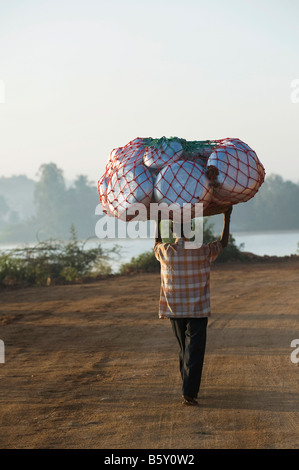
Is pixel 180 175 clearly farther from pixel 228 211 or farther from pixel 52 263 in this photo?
pixel 52 263

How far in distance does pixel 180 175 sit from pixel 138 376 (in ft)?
7.79

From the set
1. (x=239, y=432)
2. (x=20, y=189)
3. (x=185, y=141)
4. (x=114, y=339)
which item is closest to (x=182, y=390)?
(x=239, y=432)

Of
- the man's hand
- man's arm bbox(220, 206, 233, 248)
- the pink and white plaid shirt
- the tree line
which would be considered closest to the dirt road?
the pink and white plaid shirt

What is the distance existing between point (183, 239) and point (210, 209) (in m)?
0.36

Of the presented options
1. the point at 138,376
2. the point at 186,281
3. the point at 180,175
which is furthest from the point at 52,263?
the point at 180,175

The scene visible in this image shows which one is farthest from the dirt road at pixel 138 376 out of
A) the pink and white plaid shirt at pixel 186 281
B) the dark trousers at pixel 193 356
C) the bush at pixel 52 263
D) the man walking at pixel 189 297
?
the bush at pixel 52 263

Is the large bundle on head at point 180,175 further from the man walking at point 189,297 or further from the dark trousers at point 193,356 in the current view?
the dark trousers at point 193,356

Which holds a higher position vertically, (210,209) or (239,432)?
(210,209)

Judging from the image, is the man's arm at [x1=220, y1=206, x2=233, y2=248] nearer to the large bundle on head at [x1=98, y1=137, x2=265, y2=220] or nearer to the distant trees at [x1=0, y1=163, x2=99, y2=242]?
the large bundle on head at [x1=98, y1=137, x2=265, y2=220]

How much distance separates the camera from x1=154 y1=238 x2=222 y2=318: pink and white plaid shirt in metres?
5.97

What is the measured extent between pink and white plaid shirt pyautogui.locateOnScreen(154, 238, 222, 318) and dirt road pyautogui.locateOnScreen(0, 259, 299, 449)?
0.81 metres

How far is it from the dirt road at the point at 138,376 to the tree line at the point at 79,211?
41951mm
